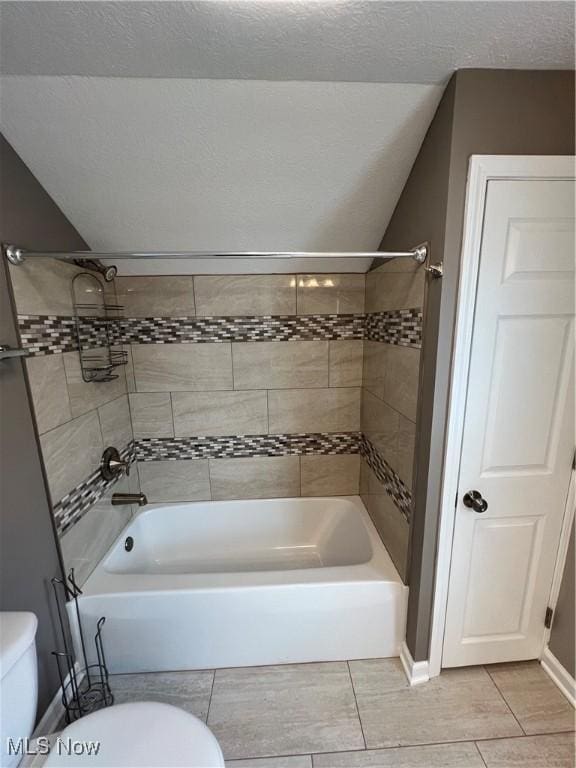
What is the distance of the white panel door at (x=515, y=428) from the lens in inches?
44.1

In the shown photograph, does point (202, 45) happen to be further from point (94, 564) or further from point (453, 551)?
point (94, 564)

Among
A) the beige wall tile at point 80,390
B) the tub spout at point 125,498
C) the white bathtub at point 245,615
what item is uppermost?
the beige wall tile at point 80,390

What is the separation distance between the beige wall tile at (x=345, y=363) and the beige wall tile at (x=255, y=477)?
0.61 m

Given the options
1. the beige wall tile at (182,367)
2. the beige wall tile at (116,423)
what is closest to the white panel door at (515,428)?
the beige wall tile at (182,367)

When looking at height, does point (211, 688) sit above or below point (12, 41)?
below

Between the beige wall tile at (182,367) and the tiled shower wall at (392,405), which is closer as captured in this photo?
the tiled shower wall at (392,405)

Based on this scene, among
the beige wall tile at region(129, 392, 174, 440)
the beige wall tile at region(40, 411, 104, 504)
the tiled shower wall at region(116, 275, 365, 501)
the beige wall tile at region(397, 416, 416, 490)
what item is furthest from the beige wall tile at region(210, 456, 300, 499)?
the beige wall tile at region(397, 416, 416, 490)

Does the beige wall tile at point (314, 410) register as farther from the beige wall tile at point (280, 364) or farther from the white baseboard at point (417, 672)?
the white baseboard at point (417, 672)

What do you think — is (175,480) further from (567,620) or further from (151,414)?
→ (567,620)

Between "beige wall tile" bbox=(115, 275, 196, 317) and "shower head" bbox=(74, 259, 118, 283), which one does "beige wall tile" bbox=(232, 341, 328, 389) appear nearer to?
"beige wall tile" bbox=(115, 275, 196, 317)

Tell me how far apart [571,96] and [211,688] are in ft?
8.57

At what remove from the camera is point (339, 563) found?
2.09 meters

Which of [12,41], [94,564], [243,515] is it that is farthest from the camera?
[243,515]

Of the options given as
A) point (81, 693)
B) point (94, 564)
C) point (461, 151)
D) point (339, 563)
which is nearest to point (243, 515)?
point (339, 563)
